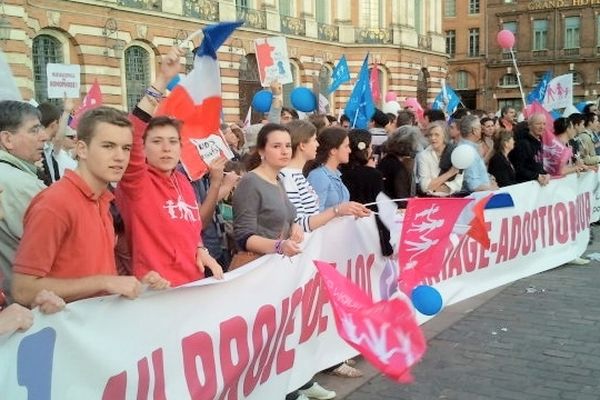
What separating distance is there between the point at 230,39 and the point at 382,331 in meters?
25.1

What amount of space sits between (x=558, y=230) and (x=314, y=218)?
4.54 meters

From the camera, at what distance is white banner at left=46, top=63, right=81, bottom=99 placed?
29.2ft

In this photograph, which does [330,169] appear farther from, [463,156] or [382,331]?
[463,156]

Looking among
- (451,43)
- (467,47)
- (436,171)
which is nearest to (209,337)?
(436,171)

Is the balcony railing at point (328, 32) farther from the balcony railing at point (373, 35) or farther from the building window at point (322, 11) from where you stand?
the balcony railing at point (373, 35)

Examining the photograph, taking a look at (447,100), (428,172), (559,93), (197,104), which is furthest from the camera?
(447,100)

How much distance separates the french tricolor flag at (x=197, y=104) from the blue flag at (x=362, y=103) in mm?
6979

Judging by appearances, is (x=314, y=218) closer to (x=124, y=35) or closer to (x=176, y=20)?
(x=124, y=35)

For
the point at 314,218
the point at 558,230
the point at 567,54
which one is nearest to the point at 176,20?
the point at 558,230

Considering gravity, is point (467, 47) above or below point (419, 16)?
above

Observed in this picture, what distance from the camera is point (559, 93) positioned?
1279 centimetres

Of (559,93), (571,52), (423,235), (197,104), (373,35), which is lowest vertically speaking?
(423,235)

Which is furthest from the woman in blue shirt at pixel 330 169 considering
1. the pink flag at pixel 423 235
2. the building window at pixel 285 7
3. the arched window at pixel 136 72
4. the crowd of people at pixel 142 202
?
the building window at pixel 285 7

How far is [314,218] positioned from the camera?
14.3 ft
